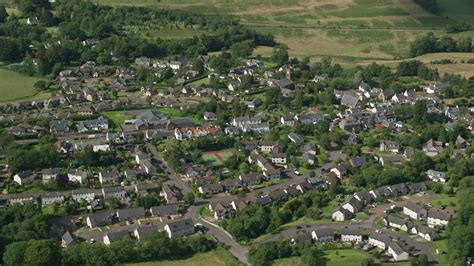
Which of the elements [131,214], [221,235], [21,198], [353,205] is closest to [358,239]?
[353,205]

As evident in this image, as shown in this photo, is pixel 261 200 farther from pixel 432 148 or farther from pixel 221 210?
pixel 432 148

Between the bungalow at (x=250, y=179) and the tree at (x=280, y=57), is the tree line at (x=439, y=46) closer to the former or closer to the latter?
the tree at (x=280, y=57)

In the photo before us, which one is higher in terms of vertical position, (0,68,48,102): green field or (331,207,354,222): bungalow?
(0,68,48,102): green field

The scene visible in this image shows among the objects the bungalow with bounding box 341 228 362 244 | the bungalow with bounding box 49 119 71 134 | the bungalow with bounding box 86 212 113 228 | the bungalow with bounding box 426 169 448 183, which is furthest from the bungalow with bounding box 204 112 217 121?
the bungalow with bounding box 341 228 362 244

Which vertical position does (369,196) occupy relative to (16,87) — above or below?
below

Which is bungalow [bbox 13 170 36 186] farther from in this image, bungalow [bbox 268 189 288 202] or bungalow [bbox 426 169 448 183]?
bungalow [bbox 426 169 448 183]

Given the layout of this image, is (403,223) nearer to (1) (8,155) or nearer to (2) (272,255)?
(2) (272,255)
